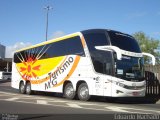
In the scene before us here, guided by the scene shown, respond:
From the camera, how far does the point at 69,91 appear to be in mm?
21891

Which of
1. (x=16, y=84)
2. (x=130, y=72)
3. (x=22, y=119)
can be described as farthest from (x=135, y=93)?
(x=16, y=84)

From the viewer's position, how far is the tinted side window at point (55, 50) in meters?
21.0

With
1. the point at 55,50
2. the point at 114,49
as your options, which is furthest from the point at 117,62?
the point at 55,50

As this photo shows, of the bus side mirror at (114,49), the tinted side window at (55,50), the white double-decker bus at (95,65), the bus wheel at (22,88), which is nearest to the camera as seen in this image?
the bus side mirror at (114,49)

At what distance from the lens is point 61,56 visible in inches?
898

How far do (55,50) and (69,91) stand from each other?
332cm

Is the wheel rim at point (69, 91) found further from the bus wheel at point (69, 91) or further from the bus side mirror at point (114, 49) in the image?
the bus side mirror at point (114, 49)

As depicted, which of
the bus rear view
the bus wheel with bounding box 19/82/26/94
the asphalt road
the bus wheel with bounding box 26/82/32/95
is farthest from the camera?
the bus wheel with bounding box 19/82/26/94

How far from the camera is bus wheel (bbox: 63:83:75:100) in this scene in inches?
847

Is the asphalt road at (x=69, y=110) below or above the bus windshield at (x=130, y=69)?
below

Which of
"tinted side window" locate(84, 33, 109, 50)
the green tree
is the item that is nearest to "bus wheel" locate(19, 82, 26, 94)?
"tinted side window" locate(84, 33, 109, 50)

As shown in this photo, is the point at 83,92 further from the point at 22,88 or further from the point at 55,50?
the point at 22,88

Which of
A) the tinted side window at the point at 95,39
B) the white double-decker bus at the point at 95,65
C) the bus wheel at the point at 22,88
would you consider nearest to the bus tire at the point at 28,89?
the bus wheel at the point at 22,88

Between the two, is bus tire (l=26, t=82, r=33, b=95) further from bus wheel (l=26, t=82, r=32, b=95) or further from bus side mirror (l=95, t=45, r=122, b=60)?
bus side mirror (l=95, t=45, r=122, b=60)
